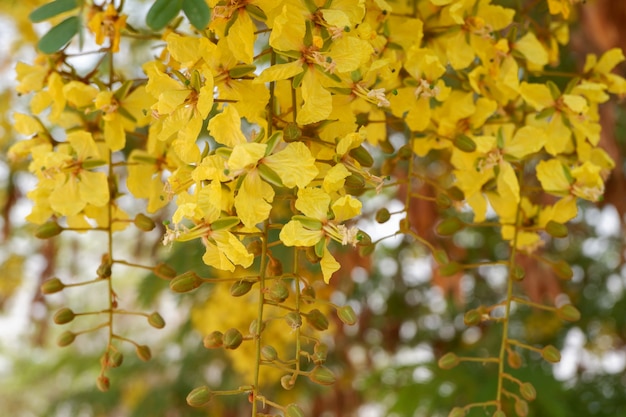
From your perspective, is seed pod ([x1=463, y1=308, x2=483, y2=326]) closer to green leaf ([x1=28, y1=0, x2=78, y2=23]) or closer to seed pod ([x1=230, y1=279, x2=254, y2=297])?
seed pod ([x1=230, y1=279, x2=254, y2=297])

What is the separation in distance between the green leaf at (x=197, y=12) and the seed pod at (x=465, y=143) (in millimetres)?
292

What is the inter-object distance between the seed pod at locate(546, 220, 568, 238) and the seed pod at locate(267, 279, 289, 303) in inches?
12.7

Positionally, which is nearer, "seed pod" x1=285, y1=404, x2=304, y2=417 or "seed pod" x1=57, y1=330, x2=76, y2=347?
"seed pod" x1=285, y1=404, x2=304, y2=417

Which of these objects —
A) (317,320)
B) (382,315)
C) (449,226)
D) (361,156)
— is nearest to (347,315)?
(317,320)

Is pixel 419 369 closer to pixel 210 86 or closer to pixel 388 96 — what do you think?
pixel 388 96

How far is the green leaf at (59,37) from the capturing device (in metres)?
0.72

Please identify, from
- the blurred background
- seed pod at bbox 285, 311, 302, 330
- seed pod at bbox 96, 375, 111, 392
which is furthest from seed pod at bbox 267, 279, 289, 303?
the blurred background

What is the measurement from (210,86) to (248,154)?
0.08 meters

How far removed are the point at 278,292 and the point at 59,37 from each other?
1.15 ft

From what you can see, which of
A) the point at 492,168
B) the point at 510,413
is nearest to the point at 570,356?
the point at 510,413

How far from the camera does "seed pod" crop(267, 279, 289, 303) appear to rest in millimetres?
582

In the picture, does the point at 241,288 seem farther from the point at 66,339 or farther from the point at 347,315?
the point at 66,339

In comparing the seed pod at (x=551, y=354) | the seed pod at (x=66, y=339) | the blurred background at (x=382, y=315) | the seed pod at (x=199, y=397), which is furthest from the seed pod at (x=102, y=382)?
the blurred background at (x=382, y=315)

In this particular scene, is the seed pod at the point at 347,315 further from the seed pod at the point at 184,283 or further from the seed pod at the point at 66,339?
the seed pod at the point at 66,339
